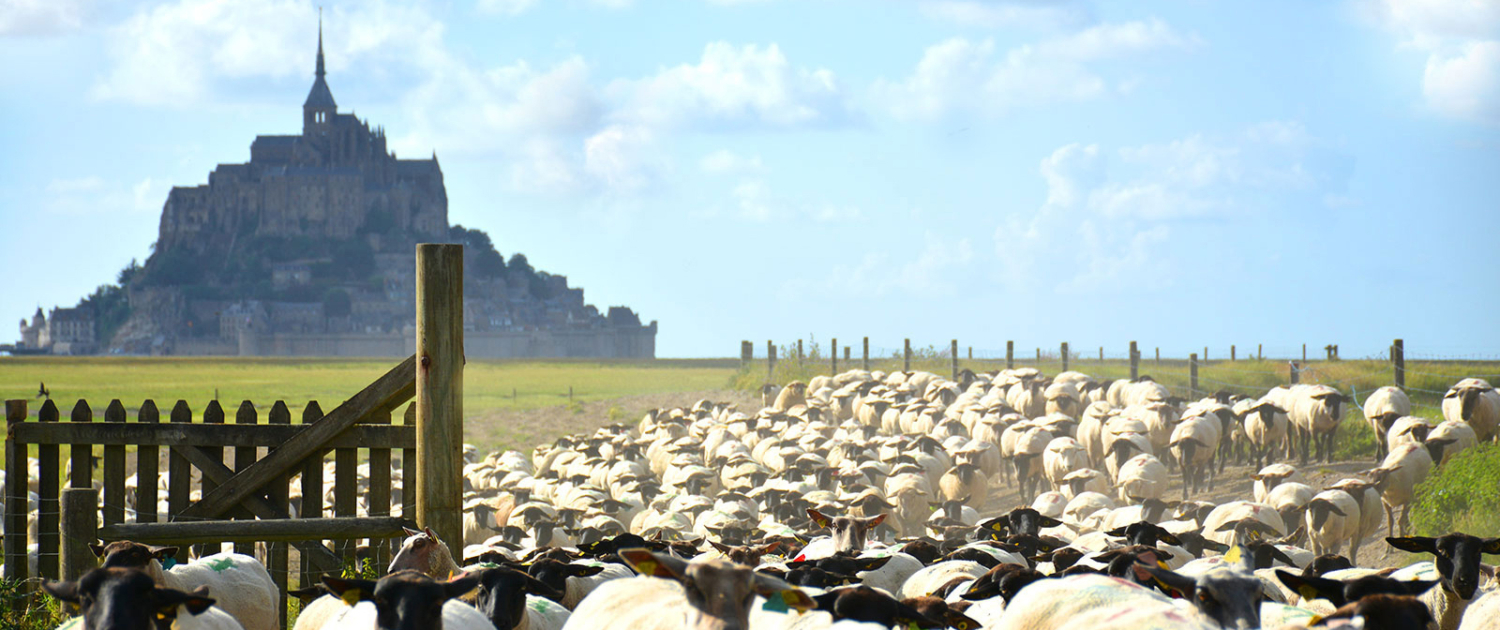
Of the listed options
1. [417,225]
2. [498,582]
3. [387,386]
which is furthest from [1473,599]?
[417,225]

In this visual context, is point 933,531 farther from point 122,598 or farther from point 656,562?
point 122,598

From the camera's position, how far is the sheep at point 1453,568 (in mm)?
6383

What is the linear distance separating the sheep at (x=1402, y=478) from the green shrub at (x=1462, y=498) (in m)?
0.11

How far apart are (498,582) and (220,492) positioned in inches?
99.2

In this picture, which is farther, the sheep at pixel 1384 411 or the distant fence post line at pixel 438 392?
the sheep at pixel 1384 411

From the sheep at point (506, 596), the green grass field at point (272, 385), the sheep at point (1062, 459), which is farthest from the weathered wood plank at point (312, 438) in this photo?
the green grass field at point (272, 385)

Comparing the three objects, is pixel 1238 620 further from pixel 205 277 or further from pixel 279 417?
pixel 205 277

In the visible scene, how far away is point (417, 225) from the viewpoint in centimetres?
16112

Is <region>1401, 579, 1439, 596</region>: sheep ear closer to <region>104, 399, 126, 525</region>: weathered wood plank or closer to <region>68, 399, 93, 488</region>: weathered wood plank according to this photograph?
<region>104, 399, 126, 525</region>: weathered wood plank

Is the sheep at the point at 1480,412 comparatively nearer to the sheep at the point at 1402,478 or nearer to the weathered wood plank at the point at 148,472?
the sheep at the point at 1402,478

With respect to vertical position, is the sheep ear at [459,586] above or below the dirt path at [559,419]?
above

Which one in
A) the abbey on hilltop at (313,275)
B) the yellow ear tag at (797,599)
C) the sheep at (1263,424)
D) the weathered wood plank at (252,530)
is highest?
the abbey on hilltop at (313,275)

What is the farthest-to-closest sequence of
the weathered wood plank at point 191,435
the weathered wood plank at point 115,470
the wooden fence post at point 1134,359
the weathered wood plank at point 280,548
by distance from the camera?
1. the wooden fence post at point 1134,359
2. the weathered wood plank at point 115,470
3. the weathered wood plank at point 280,548
4. the weathered wood plank at point 191,435

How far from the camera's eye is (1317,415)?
63.1ft
